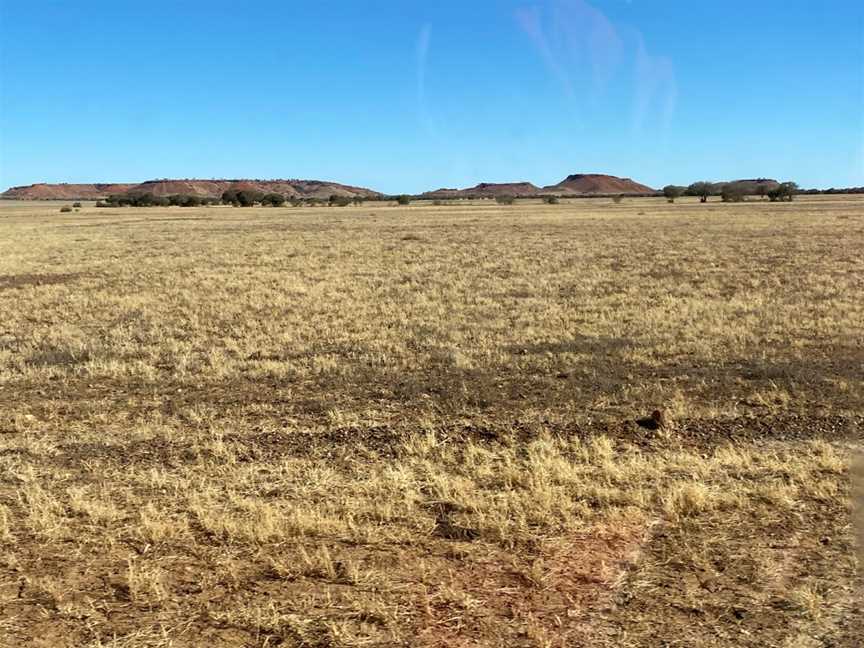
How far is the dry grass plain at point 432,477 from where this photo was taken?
13.7ft

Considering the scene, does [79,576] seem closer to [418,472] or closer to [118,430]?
[418,472]

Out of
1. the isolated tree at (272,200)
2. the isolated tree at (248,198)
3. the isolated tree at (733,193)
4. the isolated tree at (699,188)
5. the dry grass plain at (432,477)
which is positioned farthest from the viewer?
the isolated tree at (699,188)

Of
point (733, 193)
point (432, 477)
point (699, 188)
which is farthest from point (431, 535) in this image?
point (699, 188)

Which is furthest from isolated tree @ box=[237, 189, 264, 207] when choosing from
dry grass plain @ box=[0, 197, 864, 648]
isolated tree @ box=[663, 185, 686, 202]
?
dry grass plain @ box=[0, 197, 864, 648]

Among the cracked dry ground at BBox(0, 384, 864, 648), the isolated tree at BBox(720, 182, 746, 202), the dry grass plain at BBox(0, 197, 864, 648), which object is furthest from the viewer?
the isolated tree at BBox(720, 182, 746, 202)

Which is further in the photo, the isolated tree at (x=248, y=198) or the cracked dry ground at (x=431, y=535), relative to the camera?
the isolated tree at (x=248, y=198)

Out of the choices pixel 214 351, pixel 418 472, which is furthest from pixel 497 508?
pixel 214 351

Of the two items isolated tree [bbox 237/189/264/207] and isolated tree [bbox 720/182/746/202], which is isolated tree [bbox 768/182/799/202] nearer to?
isolated tree [bbox 720/182/746/202]

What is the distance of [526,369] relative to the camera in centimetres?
1044

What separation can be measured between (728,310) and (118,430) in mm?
12159

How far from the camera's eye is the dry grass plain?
417cm

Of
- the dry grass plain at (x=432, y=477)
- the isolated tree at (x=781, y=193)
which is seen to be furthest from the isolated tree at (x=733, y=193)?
the dry grass plain at (x=432, y=477)

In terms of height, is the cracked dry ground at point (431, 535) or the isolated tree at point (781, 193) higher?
the isolated tree at point (781, 193)

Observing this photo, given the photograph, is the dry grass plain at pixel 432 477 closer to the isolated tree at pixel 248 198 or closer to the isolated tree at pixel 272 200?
the isolated tree at pixel 272 200
